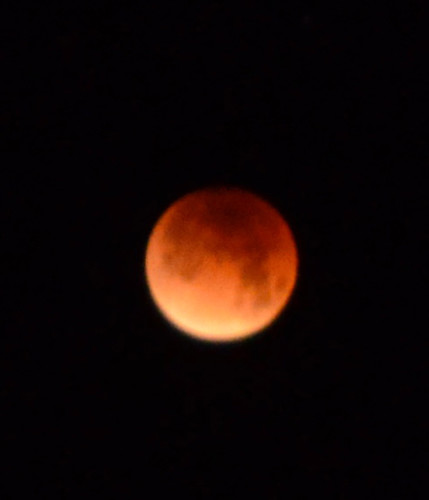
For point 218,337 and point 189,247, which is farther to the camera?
point 218,337

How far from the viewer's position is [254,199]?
5.87m

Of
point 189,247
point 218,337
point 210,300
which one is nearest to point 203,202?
point 189,247

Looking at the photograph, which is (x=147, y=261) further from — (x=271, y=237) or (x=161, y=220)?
(x=271, y=237)

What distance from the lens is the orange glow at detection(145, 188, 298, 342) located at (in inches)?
219

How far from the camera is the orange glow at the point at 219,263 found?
557 cm

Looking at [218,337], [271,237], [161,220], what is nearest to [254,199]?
[271,237]

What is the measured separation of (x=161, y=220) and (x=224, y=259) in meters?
0.72

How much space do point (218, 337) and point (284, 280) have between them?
0.67 metres

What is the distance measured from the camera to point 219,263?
219 inches

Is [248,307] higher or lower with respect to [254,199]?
lower

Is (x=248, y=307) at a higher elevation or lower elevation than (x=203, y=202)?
lower

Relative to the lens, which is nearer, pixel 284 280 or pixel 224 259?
pixel 224 259

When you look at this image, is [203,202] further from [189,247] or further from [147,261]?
[147,261]

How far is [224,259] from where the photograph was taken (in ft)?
18.3
